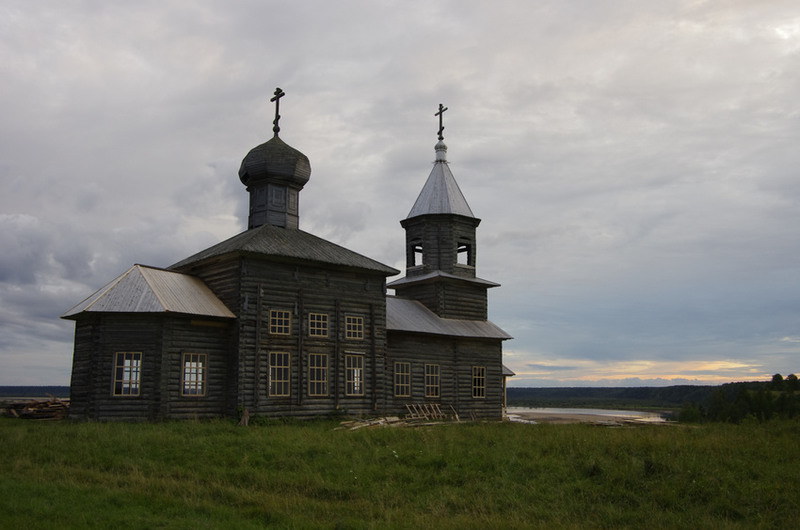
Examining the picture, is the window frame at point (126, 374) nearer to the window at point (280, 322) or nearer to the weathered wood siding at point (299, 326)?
the weathered wood siding at point (299, 326)

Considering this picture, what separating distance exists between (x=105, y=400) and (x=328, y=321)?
26.5ft

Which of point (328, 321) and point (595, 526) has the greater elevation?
point (328, 321)

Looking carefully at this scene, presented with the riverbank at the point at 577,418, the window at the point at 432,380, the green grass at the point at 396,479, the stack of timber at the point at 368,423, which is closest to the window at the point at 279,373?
the stack of timber at the point at 368,423

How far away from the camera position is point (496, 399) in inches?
1271

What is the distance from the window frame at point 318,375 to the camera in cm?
2461

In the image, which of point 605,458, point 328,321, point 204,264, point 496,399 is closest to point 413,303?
point 496,399

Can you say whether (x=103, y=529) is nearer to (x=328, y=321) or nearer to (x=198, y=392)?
(x=198, y=392)

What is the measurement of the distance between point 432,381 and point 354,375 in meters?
5.20

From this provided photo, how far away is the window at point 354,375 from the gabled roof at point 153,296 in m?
5.09

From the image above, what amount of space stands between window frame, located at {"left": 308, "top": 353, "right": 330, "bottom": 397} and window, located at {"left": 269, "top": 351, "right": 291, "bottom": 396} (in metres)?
0.96

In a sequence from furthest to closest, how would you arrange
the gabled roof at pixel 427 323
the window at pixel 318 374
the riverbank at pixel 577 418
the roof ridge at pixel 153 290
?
1. the gabled roof at pixel 427 323
2. the riverbank at pixel 577 418
3. the window at pixel 318 374
4. the roof ridge at pixel 153 290

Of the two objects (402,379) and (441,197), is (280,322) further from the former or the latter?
(441,197)

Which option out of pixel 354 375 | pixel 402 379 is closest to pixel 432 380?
pixel 402 379

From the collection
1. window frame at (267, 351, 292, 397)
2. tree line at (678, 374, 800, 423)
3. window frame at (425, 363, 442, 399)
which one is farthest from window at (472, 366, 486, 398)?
tree line at (678, 374, 800, 423)
